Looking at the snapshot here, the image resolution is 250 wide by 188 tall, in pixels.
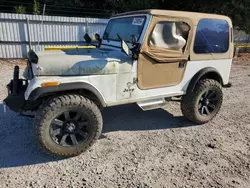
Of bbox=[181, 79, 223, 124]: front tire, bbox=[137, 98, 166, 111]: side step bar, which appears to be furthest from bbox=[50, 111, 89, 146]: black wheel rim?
bbox=[181, 79, 223, 124]: front tire

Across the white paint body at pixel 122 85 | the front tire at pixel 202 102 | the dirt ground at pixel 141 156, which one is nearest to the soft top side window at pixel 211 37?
the white paint body at pixel 122 85

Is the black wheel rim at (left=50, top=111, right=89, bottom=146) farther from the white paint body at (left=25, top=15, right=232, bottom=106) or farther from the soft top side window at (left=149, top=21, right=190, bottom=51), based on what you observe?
the soft top side window at (left=149, top=21, right=190, bottom=51)

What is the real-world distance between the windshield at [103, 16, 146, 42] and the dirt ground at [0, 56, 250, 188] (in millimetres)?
1595

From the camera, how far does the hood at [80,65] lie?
287 cm

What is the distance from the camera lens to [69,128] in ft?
10.2

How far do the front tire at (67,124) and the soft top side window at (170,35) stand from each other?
1432mm

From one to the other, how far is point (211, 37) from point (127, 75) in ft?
6.09

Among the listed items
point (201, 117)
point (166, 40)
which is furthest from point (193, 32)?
point (201, 117)

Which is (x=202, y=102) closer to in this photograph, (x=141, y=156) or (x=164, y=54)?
(x=164, y=54)

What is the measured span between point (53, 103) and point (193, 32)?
2.58 metres

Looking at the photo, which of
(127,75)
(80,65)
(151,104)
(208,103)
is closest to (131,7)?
(208,103)

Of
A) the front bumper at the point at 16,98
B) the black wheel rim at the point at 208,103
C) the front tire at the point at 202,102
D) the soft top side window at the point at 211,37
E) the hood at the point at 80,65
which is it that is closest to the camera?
the hood at the point at 80,65

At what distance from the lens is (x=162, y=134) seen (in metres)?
3.91

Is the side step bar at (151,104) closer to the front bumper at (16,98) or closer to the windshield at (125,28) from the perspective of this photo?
the windshield at (125,28)
